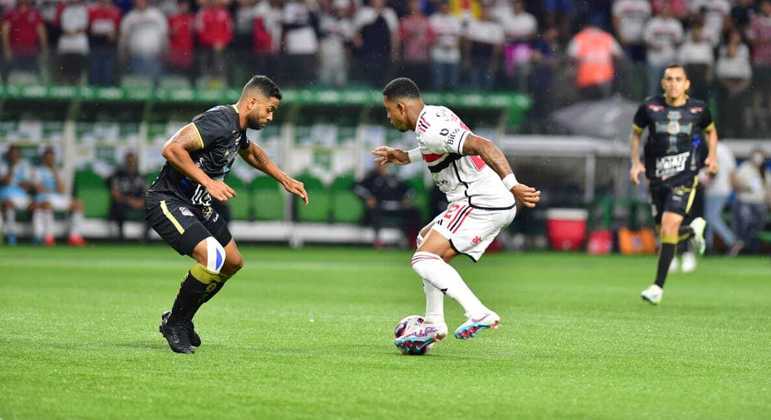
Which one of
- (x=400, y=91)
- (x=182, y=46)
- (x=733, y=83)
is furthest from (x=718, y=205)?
(x=400, y=91)

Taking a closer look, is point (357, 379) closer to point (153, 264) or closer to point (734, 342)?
point (734, 342)

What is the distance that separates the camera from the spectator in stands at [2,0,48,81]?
96.2 ft

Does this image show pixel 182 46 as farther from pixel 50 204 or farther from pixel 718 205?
pixel 718 205

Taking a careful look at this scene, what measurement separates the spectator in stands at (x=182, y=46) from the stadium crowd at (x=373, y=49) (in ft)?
0.08

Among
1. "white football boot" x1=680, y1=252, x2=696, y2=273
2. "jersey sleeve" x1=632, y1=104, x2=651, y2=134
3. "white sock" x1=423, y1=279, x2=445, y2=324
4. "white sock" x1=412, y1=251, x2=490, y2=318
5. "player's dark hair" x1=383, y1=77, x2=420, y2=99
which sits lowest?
"white football boot" x1=680, y1=252, x2=696, y2=273

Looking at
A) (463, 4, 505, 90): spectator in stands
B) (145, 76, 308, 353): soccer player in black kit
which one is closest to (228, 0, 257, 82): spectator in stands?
(463, 4, 505, 90): spectator in stands

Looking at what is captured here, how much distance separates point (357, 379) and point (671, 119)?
8920mm

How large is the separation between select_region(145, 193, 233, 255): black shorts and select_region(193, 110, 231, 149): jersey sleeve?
54cm

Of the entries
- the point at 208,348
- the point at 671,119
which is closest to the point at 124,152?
Answer: the point at 671,119

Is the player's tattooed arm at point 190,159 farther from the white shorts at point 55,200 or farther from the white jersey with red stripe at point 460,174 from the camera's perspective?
the white shorts at point 55,200

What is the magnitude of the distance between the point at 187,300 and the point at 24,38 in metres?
19.8

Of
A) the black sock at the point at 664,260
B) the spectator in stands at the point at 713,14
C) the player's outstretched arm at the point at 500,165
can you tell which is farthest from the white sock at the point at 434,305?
the spectator in stands at the point at 713,14

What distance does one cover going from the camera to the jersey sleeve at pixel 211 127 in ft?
35.7

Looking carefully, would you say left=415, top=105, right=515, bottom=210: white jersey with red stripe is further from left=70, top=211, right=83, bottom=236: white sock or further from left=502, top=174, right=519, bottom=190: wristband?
left=70, top=211, right=83, bottom=236: white sock
